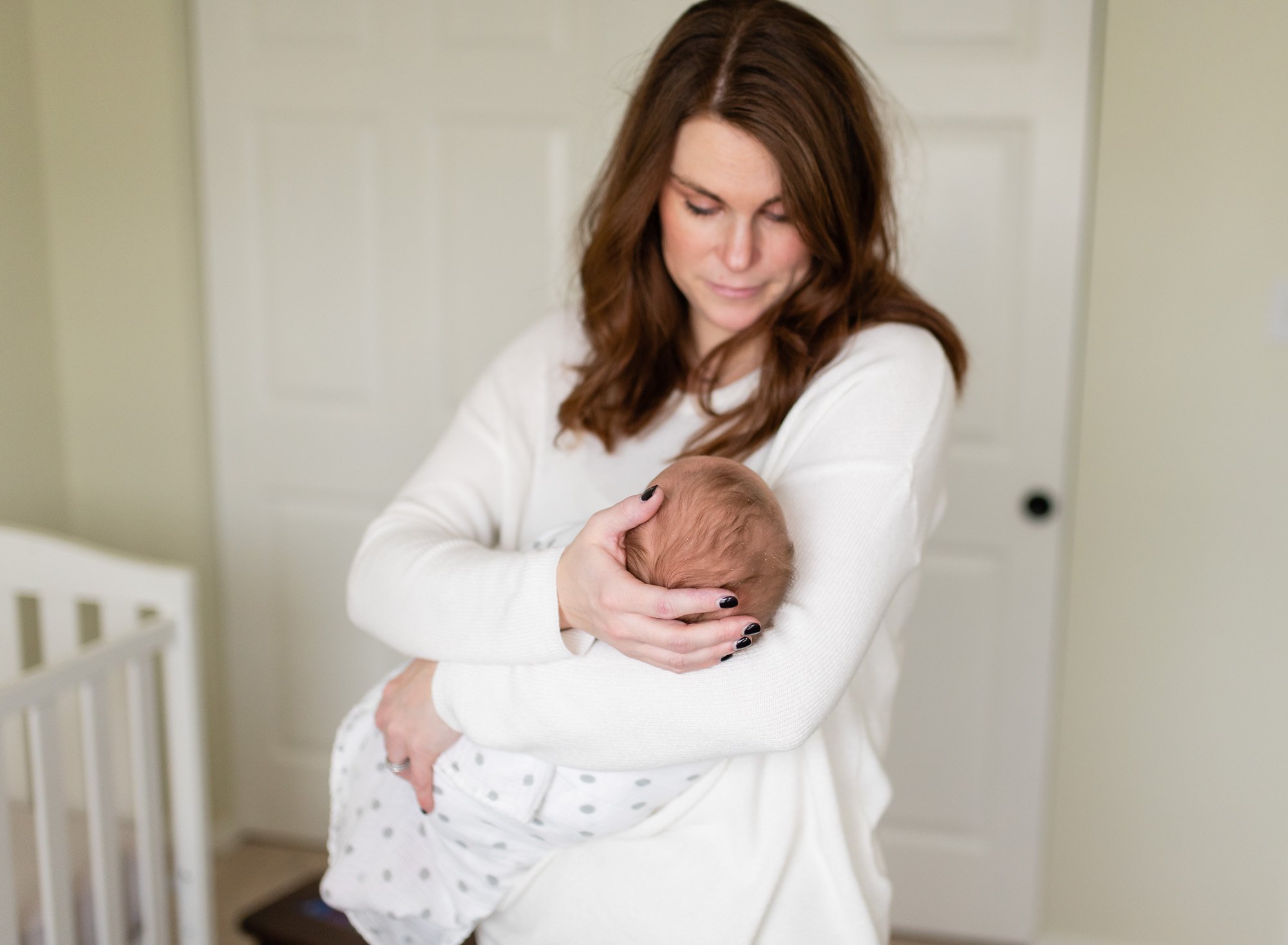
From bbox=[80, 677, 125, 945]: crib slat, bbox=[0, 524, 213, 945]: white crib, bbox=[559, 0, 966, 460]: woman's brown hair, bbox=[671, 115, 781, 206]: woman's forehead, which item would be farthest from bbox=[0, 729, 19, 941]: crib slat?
bbox=[671, 115, 781, 206]: woman's forehead

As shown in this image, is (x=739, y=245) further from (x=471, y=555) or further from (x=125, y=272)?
(x=125, y=272)

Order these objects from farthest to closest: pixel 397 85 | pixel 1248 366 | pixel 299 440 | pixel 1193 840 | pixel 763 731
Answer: pixel 299 440, pixel 397 85, pixel 1193 840, pixel 1248 366, pixel 763 731

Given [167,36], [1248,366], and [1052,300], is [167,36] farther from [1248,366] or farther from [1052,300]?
[1248,366]

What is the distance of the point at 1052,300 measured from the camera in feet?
7.00

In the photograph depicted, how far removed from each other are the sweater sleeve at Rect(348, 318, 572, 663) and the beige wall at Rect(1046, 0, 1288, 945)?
1268 mm

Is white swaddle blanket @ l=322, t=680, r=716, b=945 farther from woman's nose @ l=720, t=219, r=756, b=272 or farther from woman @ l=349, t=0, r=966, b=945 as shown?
woman's nose @ l=720, t=219, r=756, b=272

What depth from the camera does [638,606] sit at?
0.90 m

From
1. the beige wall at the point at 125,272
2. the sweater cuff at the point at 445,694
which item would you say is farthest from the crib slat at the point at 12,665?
the sweater cuff at the point at 445,694

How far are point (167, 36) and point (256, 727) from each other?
5.17 ft

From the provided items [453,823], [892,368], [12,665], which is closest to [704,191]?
[892,368]

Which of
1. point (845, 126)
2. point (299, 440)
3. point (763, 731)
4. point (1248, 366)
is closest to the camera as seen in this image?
point (763, 731)

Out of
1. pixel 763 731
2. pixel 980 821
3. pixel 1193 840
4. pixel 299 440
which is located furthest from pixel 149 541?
pixel 1193 840

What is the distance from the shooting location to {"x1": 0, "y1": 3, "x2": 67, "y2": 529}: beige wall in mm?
2395

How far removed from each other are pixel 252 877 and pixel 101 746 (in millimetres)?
1083
